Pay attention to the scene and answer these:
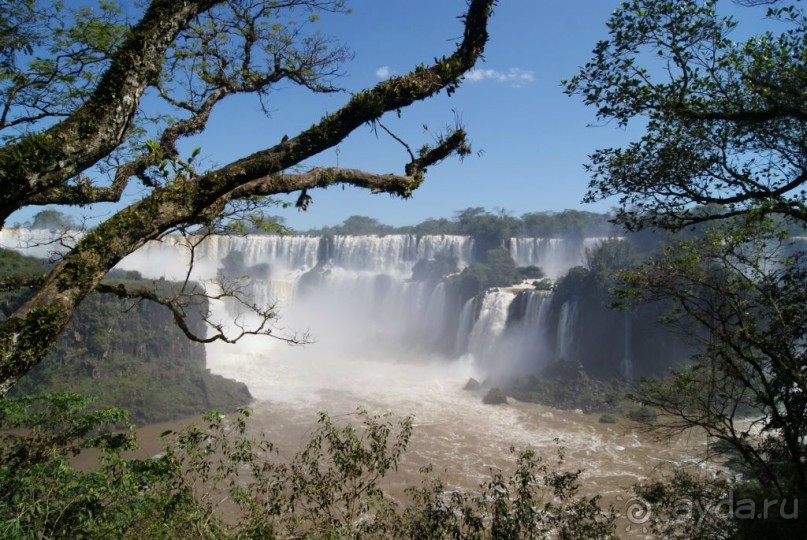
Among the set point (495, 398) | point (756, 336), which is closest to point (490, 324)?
point (495, 398)

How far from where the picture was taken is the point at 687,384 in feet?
17.2

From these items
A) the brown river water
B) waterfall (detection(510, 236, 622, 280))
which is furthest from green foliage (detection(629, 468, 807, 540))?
waterfall (detection(510, 236, 622, 280))

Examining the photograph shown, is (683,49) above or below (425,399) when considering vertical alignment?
above

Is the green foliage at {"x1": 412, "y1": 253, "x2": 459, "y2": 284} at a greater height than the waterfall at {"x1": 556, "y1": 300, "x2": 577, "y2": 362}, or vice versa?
the green foliage at {"x1": 412, "y1": 253, "x2": 459, "y2": 284}

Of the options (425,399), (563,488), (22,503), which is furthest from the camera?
(425,399)

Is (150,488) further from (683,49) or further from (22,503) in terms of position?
Result: (683,49)

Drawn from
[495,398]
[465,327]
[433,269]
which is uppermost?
[433,269]

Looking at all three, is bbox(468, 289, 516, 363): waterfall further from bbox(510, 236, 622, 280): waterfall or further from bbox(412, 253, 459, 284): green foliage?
bbox(510, 236, 622, 280): waterfall

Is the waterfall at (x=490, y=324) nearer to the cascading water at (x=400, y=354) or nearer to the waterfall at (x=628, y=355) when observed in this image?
the cascading water at (x=400, y=354)

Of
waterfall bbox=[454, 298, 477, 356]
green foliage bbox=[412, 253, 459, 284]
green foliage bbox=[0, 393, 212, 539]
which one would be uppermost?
green foliage bbox=[412, 253, 459, 284]

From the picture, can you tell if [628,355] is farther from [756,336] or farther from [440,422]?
[756,336]

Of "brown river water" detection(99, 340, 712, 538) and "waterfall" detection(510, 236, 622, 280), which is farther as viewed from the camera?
"waterfall" detection(510, 236, 622, 280)

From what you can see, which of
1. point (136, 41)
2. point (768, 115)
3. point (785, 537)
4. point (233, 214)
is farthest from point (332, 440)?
point (768, 115)

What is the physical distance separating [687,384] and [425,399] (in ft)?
64.0
